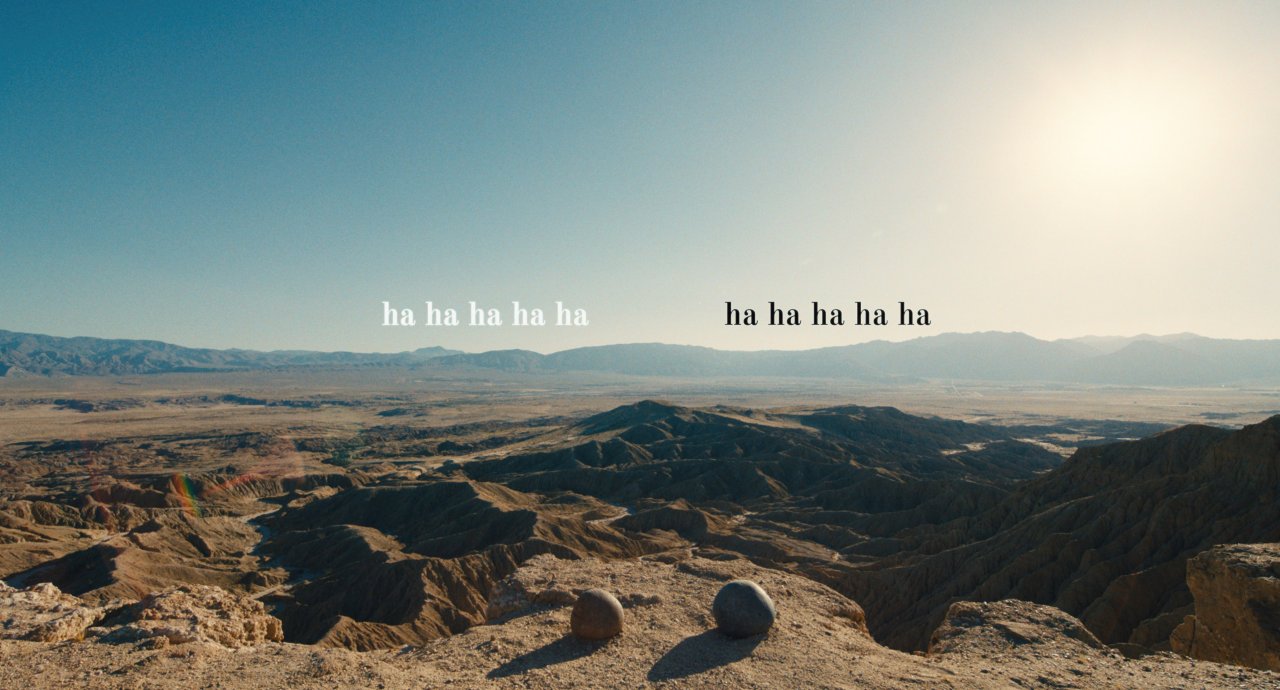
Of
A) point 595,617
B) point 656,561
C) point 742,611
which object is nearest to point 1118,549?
point 742,611

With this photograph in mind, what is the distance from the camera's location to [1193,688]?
14.9 m

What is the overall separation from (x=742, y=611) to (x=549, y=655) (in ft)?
17.7

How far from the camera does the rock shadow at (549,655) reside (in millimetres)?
15867

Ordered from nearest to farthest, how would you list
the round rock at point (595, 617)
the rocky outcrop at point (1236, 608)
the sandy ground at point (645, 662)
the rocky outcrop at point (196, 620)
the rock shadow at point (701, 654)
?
the sandy ground at point (645, 662), the rock shadow at point (701, 654), the rocky outcrop at point (196, 620), the round rock at point (595, 617), the rocky outcrop at point (1236, 608)

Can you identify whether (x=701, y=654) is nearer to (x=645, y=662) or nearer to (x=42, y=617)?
(x=645, y=662)

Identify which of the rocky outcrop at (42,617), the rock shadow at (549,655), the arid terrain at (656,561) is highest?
the rocky outcrop at (42,617)

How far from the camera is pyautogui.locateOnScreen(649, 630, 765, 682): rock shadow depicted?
51.9ft

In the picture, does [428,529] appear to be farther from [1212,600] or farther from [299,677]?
[1212,600]

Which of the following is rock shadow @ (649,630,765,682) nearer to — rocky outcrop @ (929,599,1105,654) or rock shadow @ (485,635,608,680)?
rock shadow @ (485,635,608,680)

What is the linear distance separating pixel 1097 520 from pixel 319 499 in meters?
71.6

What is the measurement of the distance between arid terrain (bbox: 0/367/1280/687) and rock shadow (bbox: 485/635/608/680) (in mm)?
103

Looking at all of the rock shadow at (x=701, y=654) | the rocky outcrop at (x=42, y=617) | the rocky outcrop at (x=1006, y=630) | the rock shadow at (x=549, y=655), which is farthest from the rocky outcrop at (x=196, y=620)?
the rocky outcrop at (x=1006, y=630)

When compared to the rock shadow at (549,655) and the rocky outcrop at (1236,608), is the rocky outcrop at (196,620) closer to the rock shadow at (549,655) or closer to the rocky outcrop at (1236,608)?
the rock shadow at (549,655)

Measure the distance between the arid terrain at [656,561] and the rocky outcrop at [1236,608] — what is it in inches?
3.3
